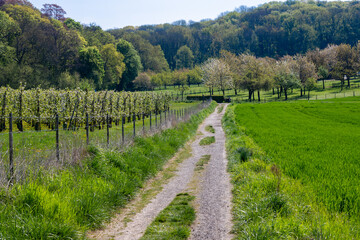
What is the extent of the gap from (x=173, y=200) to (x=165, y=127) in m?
11.0

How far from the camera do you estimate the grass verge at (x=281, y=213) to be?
4.98 metres

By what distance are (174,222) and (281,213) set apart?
2.37 meters

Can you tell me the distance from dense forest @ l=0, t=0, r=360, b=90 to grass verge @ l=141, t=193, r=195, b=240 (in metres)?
20.7

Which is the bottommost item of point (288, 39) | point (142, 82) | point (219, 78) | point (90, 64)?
point (219, 78)

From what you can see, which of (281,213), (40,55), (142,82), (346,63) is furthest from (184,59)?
(281,213)

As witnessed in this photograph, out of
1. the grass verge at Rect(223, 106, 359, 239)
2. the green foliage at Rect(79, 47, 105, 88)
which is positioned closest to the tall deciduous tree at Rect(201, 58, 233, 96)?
the green foliage at Rect(79, 47, 105, 88)

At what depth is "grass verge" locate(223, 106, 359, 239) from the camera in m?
4.98

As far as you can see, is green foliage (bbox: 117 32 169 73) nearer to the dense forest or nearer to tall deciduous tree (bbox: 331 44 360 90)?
the dense forest

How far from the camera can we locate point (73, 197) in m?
6.46

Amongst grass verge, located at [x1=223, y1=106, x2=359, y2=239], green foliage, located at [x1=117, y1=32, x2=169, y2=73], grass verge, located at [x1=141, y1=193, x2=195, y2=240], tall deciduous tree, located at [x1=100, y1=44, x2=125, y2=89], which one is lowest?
grass verge, located at [x1=141, y1=193, x2=195, y2=240]

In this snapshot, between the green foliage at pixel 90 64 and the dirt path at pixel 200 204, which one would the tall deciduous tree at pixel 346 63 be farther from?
the dirt path at pixel 200 204

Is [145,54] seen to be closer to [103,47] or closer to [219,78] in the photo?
[103,47]

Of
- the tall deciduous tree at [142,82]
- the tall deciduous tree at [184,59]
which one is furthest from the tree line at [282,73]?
the tall deciduous tree at [184,59]

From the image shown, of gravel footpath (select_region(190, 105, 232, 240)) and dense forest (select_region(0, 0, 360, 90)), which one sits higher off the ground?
dense forest (select_region(0, 0, 360, 90))
